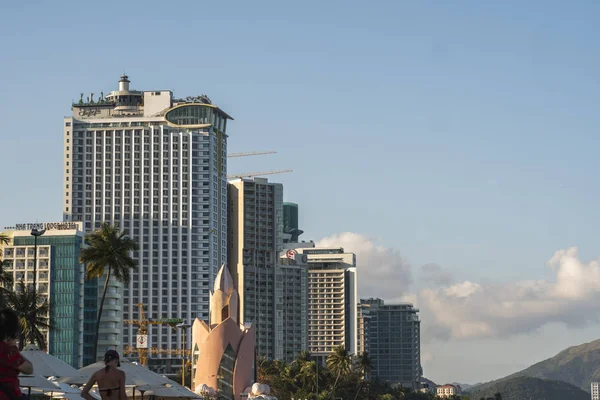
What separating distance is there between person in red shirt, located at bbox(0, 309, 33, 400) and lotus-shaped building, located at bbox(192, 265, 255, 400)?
9315 cm

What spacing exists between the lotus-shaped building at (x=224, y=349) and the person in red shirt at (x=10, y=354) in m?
93.2

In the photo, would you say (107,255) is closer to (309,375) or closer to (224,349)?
(224,349)

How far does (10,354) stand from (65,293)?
519ft

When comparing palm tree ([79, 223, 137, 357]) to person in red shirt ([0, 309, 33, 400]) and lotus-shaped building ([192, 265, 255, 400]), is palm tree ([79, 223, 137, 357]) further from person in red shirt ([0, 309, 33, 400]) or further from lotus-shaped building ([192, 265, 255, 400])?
person in red shirt ([0, 309, 33, 400])

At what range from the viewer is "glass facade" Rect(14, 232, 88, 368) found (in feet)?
549

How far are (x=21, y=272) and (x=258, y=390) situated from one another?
78.3m

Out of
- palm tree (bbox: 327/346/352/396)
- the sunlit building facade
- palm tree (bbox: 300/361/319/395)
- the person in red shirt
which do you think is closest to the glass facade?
the sunlit building facade

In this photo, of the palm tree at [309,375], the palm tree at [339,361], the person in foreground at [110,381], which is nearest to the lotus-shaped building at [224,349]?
the palm tree at [309,375]

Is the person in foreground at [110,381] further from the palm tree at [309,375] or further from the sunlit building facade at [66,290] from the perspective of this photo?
the palm tree at [309,375]

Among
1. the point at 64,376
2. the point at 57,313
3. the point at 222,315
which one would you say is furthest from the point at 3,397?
the point at 57,313

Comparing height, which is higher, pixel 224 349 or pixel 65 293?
pixel 65 293

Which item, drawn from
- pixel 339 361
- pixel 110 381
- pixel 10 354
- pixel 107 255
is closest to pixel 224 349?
pixel 107 255

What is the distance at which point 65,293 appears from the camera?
555 ft

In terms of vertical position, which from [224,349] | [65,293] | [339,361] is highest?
[65,293]
